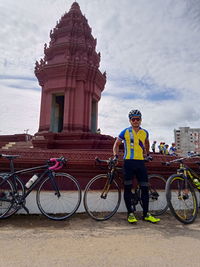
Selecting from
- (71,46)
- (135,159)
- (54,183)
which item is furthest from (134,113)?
(71,46)

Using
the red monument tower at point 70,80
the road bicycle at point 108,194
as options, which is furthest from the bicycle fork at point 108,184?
the red monument tower at point 70,80

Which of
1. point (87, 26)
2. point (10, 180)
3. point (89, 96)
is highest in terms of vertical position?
point (87, 26)

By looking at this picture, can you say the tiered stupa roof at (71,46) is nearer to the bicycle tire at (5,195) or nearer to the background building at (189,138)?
the bicycle tire at (5,195)

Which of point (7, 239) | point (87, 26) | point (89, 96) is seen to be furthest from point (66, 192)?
point (87, 26)

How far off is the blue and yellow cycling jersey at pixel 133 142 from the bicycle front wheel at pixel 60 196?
1204 mm

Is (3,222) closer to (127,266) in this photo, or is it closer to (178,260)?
(127,266)

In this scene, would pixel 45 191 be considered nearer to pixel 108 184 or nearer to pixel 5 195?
pixel 5 195

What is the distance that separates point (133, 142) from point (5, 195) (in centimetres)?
259

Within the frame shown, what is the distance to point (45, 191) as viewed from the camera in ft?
11.6

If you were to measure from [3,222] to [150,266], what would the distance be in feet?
8.34

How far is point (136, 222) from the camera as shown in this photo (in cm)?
314

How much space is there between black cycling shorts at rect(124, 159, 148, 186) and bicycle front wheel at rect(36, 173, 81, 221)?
97 centimetres

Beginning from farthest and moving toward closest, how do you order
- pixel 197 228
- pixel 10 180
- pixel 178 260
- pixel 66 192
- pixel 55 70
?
pixel 55 70
pixel 66 192
pixel 10 180
pixel 197 228
pixel 178 260

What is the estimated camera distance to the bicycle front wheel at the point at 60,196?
136 inches
